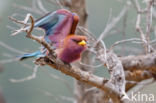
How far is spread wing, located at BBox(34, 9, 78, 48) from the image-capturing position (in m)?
1.28

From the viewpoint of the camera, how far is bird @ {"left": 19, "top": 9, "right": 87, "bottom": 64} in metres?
1.25

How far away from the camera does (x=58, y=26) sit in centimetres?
130

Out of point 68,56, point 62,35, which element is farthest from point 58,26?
point 68,56

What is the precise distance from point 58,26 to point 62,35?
0.15ft

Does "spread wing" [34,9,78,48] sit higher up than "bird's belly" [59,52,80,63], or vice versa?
"spread wing" [34,9,78,48]

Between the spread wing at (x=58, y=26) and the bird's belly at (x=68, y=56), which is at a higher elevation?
the spread wing at (x=58, y=26)

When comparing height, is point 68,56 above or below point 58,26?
below

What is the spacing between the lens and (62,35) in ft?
4.27

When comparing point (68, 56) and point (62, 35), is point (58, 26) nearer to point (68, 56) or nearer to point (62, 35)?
point (62, 35)

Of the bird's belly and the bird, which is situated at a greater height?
the bird

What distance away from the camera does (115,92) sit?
1391 millimetres

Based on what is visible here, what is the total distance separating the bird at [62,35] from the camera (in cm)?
Result: 125

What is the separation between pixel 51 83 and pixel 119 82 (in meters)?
3.50

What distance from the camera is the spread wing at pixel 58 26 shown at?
4.20 feet
